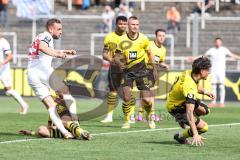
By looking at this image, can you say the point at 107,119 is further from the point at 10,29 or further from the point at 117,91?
the point at 10,29

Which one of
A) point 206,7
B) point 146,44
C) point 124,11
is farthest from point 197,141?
point 206,7

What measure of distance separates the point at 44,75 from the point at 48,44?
1.92 feet

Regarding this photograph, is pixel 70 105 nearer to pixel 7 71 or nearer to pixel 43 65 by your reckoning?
pixel 43 65

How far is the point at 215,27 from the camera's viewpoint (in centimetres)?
3600

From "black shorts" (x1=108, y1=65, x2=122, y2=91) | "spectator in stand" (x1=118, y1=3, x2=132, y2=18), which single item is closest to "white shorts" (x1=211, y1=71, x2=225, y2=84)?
"spectator in stand" (x1=118, y1=3, x2=132, y2=18)

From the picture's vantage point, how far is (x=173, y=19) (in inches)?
1409

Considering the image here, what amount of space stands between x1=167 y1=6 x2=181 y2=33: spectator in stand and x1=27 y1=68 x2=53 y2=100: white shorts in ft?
69.0

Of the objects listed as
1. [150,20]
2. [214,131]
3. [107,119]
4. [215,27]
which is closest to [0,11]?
[150,20]

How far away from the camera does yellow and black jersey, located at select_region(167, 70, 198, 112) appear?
44.9ft

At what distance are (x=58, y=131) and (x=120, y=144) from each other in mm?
1485

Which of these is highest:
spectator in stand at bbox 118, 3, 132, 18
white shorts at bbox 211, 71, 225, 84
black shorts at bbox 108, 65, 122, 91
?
spectator in stand at bbox 118, 3, 132, 18

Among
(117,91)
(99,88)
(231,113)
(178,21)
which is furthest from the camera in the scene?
(178,21)

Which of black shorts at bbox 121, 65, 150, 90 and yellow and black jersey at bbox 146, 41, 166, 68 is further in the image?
yellow and black jersey at bbox 146, 41, 166, 68

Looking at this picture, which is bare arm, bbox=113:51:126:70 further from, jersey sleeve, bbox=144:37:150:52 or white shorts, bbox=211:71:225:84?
white shorts, bbox=211:71:225:84
